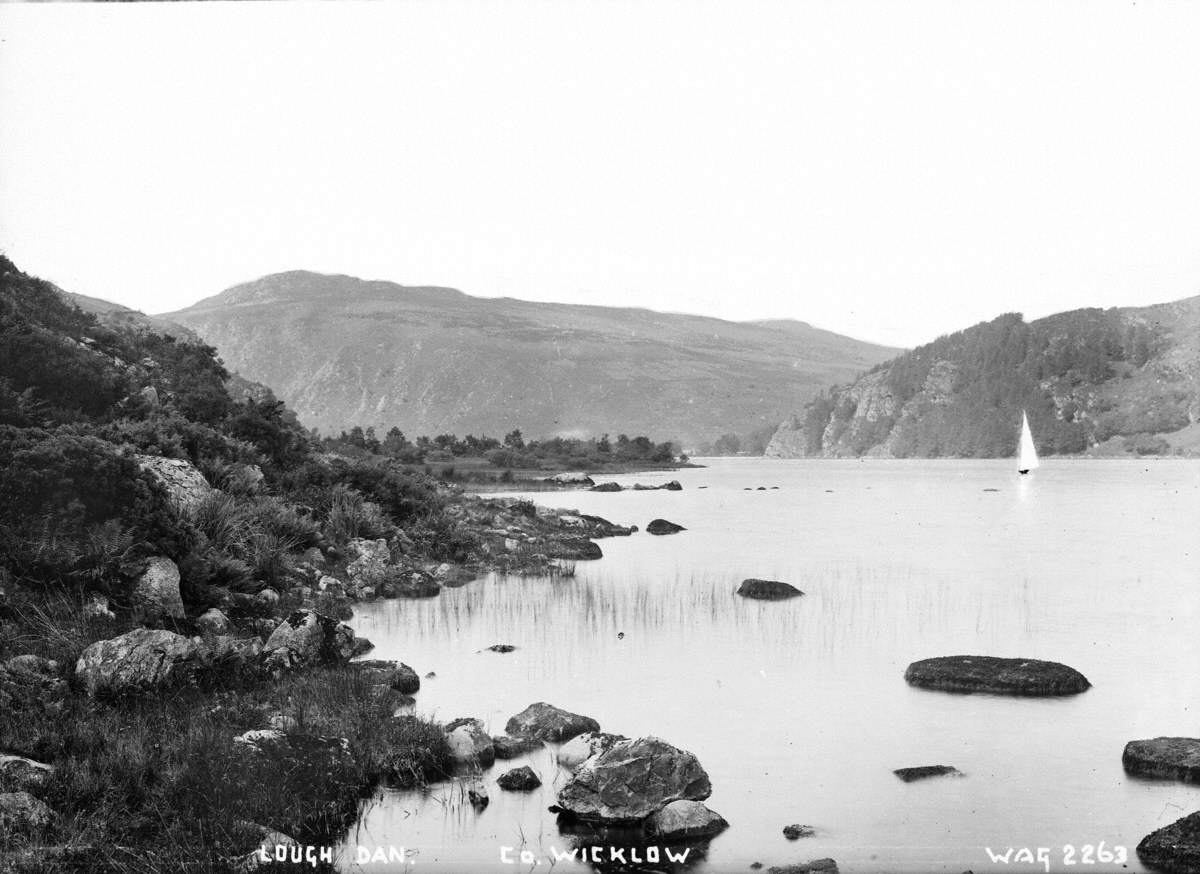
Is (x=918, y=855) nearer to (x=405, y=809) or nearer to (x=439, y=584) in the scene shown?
(x=405, y=809)

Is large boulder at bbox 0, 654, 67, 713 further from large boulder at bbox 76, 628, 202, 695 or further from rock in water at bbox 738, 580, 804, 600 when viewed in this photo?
rock in water at bbox 738, 580, 804, 600

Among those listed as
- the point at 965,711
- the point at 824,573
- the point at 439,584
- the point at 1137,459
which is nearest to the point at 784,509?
the point at 824,573

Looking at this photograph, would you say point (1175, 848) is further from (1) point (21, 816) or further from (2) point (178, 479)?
(2) point (178, 479)

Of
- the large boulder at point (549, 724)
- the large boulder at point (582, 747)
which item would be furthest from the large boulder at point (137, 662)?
the large boulder at point (582, 747)

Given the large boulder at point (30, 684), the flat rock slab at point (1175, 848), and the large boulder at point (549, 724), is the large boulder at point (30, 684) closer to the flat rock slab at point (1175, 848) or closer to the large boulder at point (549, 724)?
the large boulder at point (549, 724)

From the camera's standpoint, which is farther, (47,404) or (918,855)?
(47,404)

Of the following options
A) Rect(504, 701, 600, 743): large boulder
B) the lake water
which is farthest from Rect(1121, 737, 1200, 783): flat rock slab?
Rect(504, 701, 600, 743): large boulder
